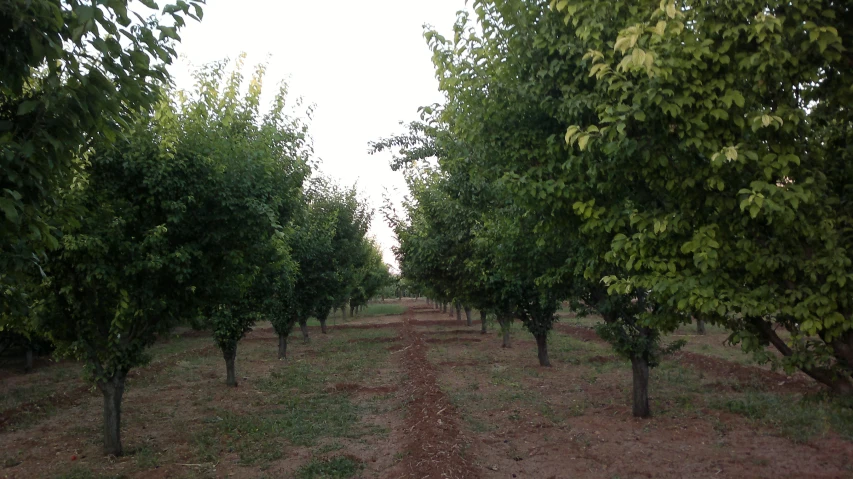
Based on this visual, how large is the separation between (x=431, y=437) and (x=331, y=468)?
1.74m

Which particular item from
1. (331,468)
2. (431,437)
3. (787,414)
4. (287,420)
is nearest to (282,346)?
(287,420)

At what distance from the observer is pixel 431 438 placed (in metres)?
8.90

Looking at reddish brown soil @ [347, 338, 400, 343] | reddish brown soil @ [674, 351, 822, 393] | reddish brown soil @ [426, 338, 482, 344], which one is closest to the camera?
reddish brown soil @ [674, 351, 822, 393]

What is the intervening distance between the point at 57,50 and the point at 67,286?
5409 millimetres

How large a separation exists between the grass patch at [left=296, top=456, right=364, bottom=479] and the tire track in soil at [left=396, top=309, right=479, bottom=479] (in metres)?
0.72

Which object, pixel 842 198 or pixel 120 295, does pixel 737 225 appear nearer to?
pixel 842 198

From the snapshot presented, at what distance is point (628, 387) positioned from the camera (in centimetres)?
1369

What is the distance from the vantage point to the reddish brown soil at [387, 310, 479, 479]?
24.5 ft

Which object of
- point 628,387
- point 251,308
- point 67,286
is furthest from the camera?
point 251,308

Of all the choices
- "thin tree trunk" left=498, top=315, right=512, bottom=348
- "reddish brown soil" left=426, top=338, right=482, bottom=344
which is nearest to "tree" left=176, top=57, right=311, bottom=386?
"thin tree trunk" left=498, top=315, right=512, bottom=348

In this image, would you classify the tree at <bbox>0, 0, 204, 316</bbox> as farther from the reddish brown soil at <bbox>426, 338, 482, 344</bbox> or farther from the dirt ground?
the reddish brown soil at <bbox>426, 338, 482, 344</bbox>

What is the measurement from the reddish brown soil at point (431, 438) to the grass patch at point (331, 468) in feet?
2.16

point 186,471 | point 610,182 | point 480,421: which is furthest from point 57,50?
point 480,421

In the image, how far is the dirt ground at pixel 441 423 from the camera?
789 cm
